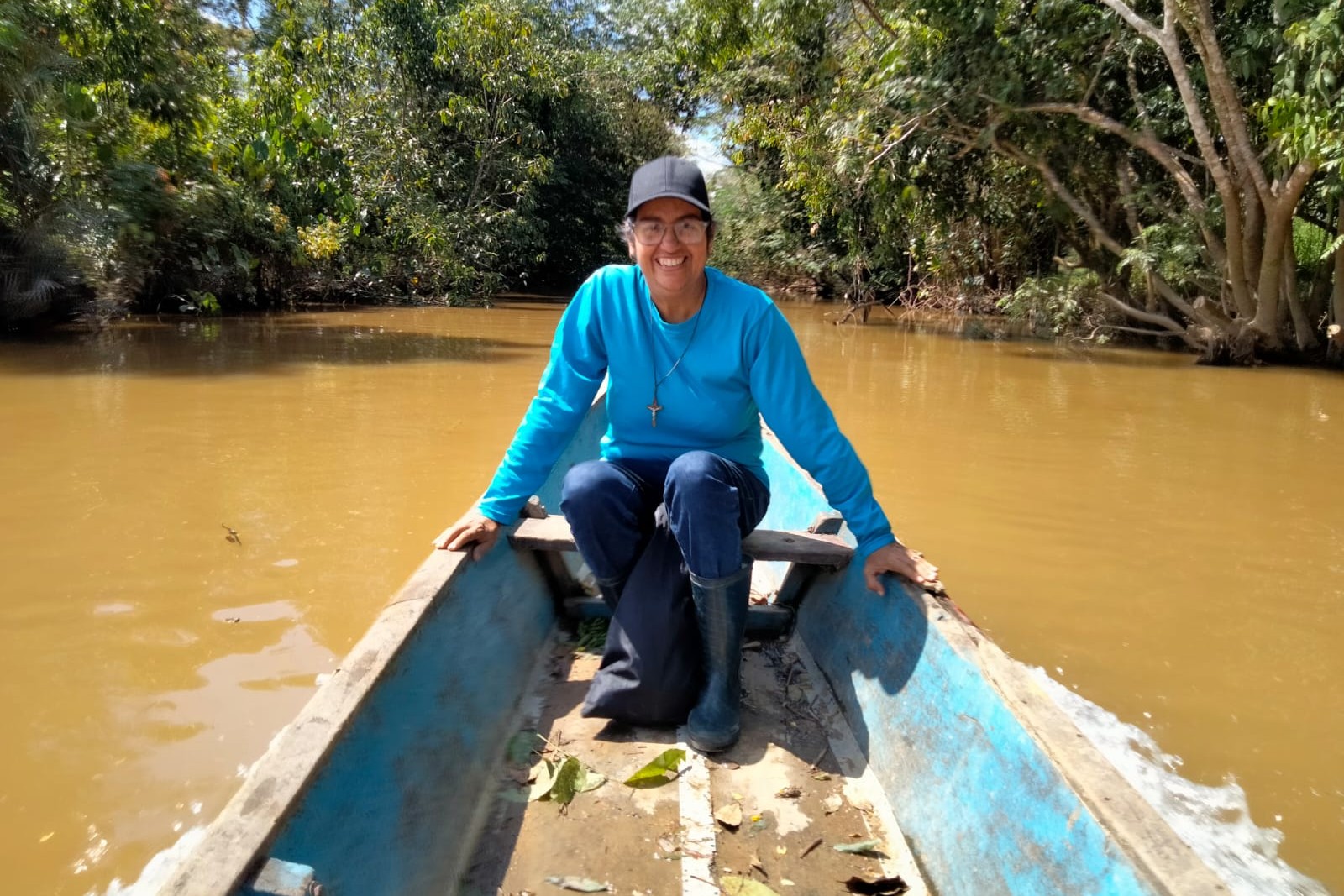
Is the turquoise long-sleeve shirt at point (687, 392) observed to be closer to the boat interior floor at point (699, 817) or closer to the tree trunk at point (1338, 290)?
the boat interior floor at point (699, 817)

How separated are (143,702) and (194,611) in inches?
23.0

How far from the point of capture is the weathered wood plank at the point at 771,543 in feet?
7.12

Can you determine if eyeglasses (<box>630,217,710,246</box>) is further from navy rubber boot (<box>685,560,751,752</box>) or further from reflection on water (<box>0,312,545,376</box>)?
reflection on water (<box>0,312,545,376</box>)

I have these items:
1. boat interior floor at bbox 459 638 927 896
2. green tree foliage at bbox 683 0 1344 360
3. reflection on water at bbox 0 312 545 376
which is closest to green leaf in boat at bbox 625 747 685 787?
boat interior floor at bbox 459 638 927 896

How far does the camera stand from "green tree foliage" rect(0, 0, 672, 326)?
24.3 ft

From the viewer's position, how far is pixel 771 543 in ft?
7.17

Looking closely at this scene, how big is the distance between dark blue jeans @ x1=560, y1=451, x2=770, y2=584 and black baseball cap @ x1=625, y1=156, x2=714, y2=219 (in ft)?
1.69

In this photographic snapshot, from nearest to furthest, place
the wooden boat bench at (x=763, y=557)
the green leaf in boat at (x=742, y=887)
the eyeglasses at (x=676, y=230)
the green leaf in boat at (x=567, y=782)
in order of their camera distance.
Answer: the green leaf in boat at (x=742, y=887) → the green leaf in boat at (x=567, y=782) → the eyeglasses at (x=676, y=230) → the wooden boat bench at (x=763, y=557)

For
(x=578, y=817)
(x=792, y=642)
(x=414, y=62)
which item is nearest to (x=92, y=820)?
(x=578, y=817)

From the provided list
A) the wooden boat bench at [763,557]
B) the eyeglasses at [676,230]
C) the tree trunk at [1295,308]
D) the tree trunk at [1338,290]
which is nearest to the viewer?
the eyeglasses at [676,230]

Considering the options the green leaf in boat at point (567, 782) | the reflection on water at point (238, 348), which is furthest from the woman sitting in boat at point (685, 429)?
the reflection on water at point (238, 348)

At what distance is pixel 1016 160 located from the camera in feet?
32.9

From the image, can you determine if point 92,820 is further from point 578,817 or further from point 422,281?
point 422,281

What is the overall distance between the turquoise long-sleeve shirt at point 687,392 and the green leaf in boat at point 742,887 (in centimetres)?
70
